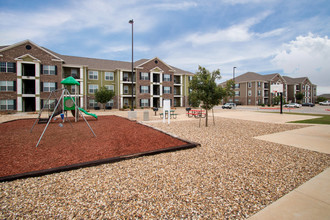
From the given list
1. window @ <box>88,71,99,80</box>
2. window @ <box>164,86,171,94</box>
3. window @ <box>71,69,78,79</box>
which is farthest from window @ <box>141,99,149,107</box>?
window @ <box>71,69,78,79</box>

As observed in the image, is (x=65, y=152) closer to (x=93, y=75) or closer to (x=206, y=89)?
(x=206, y=89)

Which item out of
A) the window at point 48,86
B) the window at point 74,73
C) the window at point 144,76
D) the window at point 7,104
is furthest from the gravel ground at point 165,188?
the window at point 74,73

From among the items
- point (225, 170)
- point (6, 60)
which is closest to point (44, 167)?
point (225, 170)

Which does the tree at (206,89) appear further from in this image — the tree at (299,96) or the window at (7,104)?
the tree at (299,96)

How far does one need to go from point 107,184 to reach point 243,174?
11.1 feet

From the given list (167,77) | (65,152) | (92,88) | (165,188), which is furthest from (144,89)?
(165,188)

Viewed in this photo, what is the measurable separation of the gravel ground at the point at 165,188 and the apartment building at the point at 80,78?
22.5 metres

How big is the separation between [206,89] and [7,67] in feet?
114

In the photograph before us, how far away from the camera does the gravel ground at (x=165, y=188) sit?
2.78 meters

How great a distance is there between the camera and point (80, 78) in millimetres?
34000

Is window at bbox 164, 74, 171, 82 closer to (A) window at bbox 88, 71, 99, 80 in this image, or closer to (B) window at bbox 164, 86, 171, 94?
(B) window at bbox 164, 86, 171, 94

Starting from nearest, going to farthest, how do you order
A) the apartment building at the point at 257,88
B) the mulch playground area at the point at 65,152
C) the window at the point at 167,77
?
1. the mulch playground area at the point at 65,152
2. the window at the point at 167,77
3. the apartment building at the point at 257,88

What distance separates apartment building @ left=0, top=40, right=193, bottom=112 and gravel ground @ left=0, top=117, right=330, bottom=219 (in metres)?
22.5

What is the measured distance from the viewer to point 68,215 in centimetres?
268
